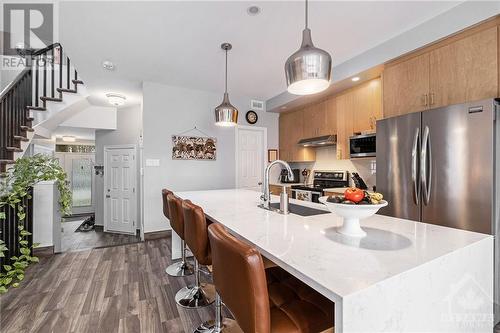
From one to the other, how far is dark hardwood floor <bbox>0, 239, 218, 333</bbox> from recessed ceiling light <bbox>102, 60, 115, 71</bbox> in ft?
8.89

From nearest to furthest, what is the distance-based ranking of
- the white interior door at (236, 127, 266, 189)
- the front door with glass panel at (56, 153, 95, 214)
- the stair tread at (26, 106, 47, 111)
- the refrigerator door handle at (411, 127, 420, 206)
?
the refrigerator door handle at (411, 127, 420, 206) → the stair tread at (26, 106, 47, 111) → the white interior door at (236, 127, 266, 189) → the front door with glass panel at (56, 153, 95, 214)

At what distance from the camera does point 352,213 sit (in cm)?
112

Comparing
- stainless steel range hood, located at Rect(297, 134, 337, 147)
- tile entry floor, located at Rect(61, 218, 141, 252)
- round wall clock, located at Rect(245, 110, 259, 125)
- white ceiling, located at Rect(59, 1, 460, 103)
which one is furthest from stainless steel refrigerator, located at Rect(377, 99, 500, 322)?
tile entry floor, located at Rect(61, 218, 141, 252)

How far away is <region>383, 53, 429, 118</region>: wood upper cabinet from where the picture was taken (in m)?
2.46

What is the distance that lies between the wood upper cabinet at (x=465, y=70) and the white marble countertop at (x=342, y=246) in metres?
1.56

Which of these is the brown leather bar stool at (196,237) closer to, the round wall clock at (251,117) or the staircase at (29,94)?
the staircase at (29,94)

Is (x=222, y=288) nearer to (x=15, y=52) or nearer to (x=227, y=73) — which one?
(x=227, y=73)

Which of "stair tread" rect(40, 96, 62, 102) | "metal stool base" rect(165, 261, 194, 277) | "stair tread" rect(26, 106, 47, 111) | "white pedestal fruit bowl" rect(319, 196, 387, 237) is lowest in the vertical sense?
"metal stool base" rect(165, 261, 194, 277)

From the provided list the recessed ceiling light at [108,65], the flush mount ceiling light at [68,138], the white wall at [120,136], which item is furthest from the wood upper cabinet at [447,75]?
the flush mount ceiling light at [68,138]

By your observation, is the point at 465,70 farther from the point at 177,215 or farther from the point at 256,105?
the point at 256,105

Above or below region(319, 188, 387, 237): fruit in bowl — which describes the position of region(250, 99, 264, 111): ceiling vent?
above

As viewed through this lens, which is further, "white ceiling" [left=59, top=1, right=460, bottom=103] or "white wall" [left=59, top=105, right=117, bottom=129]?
"white wall" [left=59, top=105, right=117, bottom=129]

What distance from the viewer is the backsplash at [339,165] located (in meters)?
3.71

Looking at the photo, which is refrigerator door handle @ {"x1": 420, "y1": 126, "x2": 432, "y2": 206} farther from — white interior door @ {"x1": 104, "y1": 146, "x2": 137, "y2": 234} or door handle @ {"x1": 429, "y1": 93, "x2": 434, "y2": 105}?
white interior door @ {"x1": 104, "y1": 146, "x2": 137, "y2": 234}
